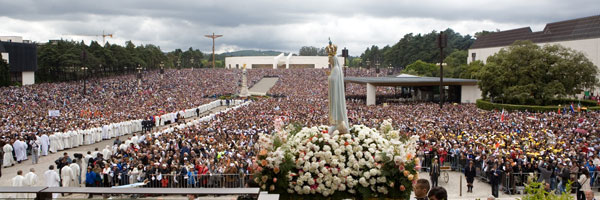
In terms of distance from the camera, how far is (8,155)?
703 inches

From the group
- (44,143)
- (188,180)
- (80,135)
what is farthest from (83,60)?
(188,180)

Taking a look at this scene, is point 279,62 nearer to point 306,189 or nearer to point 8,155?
point 8,155

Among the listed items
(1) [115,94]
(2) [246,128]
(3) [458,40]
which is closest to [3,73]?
(1) [115,94]

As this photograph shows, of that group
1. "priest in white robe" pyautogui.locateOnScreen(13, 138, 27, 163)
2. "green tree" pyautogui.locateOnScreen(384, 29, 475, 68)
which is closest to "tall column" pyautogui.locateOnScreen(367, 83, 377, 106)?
"priest in white robe" pyautogui.locateOnScreen(13, 138, 27, 163)

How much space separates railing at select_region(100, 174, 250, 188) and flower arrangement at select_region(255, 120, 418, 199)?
6084mm

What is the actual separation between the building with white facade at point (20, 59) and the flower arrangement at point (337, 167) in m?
53.8

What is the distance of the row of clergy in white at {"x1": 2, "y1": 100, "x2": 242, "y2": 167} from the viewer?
1842 centimetres

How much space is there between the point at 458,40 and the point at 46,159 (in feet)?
350

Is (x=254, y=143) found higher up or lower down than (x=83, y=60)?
lower down

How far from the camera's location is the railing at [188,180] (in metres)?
13.1

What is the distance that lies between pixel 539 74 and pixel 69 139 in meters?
33.5

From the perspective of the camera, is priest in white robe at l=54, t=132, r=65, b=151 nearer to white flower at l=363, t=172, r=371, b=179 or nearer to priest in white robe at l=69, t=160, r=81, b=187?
priest in white robe at l=69, t=160, r=81, b=187

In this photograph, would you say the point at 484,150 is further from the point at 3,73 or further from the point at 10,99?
the point at 3,73

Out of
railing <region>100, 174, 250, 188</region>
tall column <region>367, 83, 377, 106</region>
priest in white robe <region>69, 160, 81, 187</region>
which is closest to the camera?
railing <region>100, 174, 250, 188</region>
